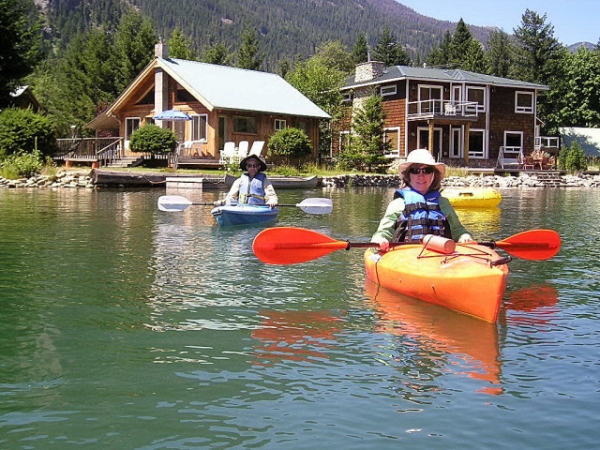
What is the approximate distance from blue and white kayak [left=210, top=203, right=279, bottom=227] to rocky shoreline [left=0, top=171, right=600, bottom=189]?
15.1 meters

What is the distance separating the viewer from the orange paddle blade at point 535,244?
30.3 ft

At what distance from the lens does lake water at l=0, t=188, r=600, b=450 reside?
15.4 feet

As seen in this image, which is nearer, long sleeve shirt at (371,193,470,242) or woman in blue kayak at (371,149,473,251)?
woman in blue kayak at (371,149,473,251)

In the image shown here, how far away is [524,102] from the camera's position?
46.9m

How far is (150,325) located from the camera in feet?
23.9

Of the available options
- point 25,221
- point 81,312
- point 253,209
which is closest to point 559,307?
point 81,312

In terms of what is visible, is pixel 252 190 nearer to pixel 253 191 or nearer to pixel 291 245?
pixel 253 191

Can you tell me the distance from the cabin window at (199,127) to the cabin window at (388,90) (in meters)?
13.3

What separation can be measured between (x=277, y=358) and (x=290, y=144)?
100ft

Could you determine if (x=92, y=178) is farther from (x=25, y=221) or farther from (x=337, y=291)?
(x=337, y=291)

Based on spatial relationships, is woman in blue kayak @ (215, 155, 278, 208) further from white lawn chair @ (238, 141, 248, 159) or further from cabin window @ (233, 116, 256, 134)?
cabin window @ (233, 116, 256, 134)

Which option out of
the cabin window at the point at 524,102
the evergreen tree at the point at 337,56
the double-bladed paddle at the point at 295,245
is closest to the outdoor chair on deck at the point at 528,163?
the cabin window at the point at 524,102

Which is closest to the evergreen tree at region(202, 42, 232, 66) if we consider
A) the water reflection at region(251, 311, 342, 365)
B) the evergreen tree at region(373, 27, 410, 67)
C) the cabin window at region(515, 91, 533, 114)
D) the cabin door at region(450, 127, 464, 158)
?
the evergreen tree at region(373, 27, 410, 67)

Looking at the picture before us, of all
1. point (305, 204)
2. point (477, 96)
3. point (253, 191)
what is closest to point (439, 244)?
point (305, 204)
